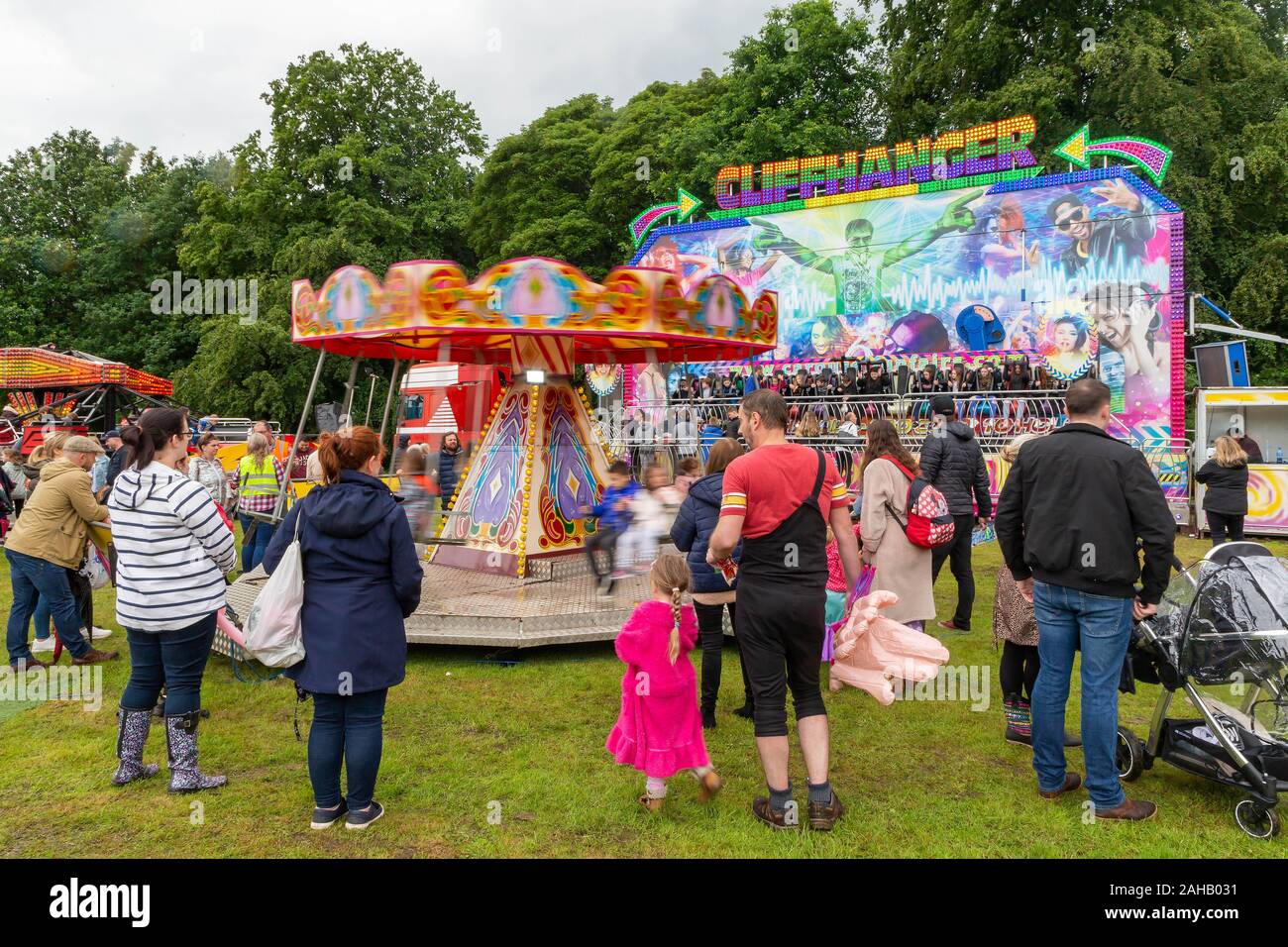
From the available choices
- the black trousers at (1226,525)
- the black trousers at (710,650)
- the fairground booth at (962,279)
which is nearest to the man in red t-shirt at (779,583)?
the black trousers at (710,650)

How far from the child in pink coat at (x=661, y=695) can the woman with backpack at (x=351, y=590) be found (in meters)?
1.01

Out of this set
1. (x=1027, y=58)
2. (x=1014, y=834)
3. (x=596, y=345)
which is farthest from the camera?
(x=1027, y=58)

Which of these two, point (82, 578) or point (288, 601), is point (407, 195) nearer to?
point (82, 578)

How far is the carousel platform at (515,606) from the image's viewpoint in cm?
646

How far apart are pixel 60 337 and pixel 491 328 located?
102 ft

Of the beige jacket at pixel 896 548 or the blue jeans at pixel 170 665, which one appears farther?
the beige jacket at pixel 896 548

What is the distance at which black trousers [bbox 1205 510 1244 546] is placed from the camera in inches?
370

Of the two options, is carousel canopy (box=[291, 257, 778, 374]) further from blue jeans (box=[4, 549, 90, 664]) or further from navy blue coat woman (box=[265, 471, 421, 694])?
navy blue coat woman (box=[265, 471, 421, 694])

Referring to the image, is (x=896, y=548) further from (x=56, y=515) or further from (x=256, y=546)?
(x=256, y=546)

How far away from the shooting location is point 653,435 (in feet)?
64.2

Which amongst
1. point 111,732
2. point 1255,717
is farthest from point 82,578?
point 1255,717

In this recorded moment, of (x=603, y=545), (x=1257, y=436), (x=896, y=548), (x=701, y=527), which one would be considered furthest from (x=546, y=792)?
(x=1257, y=436)

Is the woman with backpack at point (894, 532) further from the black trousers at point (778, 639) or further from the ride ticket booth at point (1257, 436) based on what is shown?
the ride ticket booth at point (1257, 436)

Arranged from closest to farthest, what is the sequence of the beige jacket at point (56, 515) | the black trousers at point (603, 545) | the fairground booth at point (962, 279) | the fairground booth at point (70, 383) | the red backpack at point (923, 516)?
the red backpack at point (923, 516), the beige jacket at point (56, 515), the black trousers at point (603, 545), the fairground booth at point (962, 279), the fairground booth at point (70, 383)
